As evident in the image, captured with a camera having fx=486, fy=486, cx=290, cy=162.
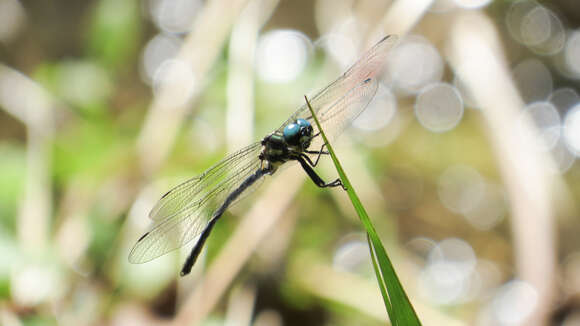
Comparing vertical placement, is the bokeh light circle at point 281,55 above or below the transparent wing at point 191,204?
above

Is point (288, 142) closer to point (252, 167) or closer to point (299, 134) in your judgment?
point (299, 134)

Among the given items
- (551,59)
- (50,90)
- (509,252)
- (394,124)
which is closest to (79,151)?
(50,90)

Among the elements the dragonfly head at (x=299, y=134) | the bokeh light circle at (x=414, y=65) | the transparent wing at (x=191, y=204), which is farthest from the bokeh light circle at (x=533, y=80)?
the transparent wing at (x=191, y=204)

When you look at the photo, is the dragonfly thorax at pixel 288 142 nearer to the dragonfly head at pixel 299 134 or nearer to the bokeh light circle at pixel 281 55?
the dragonfly head at pixel 299 134

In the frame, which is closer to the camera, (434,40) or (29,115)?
(29,115)

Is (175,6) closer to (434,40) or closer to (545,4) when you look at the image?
(434,40)

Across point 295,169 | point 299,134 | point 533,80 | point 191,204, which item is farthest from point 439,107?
point 191,204
